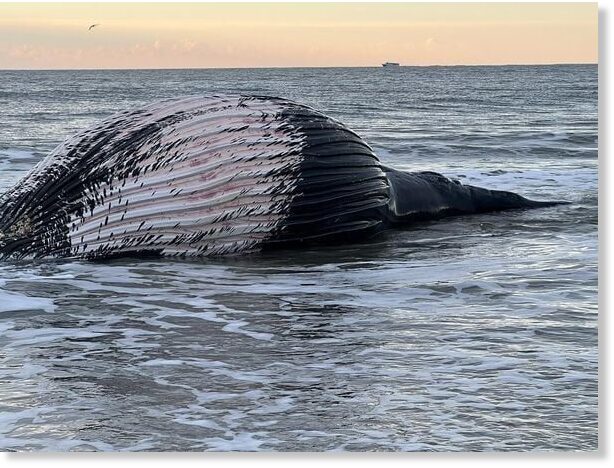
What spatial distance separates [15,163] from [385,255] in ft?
28.2

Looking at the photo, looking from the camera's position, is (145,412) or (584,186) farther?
(584,186)

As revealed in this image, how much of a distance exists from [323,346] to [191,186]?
102 inches

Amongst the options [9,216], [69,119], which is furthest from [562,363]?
[69,119]

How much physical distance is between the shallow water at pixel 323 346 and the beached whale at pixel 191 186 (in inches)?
7.8

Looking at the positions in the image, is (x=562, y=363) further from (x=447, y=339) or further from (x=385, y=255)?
(x=385, y=255)

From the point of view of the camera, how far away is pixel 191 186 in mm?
7629

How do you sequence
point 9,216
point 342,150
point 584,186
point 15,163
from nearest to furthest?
point 9,216 < point 342,150 < point 584,186 < point 15,163

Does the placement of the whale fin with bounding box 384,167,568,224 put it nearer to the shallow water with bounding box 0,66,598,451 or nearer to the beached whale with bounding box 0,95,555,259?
the shallow water with bounding box 0,66,598,451

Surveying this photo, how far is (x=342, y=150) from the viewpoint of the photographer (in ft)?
27.0

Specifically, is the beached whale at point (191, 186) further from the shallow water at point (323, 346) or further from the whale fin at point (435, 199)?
the whale fin at point (435, 199)

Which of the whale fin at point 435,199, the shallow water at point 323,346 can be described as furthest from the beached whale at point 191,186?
the whale fin at point 435,199

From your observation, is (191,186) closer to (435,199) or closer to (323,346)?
(323,346)

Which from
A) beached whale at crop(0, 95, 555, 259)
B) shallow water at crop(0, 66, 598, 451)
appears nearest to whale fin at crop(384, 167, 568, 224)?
shallow water at crop(0, 66, 598, 451)

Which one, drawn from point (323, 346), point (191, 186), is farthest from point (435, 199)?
point (323, 346)
